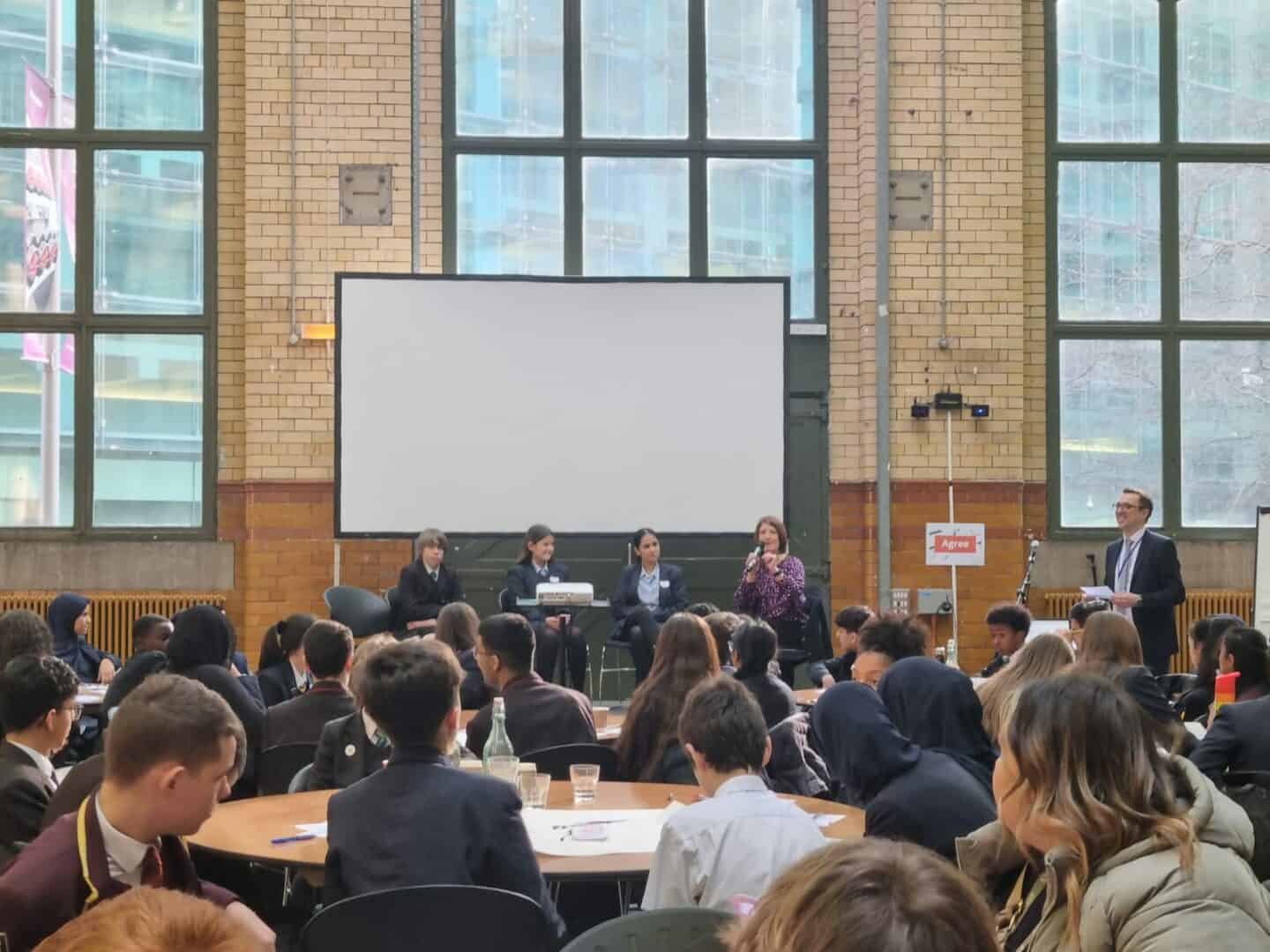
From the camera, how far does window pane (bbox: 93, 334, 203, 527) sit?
10.9 m

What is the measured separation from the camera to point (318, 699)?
5.34 m

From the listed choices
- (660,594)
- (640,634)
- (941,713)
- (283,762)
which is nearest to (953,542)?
(660,594)

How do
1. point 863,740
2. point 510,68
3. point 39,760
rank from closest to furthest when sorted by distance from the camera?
point 863,740 → point 39,760 → point 510,68

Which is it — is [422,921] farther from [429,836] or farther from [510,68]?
[510,68]

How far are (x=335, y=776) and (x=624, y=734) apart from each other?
0.93 m

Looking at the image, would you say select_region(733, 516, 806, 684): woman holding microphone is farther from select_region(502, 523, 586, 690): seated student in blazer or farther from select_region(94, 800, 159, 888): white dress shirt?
select_region(94, 800, 159, 888): white dress shirt

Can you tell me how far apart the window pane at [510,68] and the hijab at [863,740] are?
8.11 m

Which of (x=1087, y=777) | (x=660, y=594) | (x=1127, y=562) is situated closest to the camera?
(x=1087, y=777)

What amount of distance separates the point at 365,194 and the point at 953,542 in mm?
4610

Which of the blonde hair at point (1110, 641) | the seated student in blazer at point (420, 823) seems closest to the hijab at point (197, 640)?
the seated student in blazer at point (420, 823)

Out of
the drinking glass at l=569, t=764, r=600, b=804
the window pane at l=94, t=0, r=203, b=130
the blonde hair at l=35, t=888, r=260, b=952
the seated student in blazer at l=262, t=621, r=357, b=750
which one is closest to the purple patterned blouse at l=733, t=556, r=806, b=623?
the seated student in blazer at l=262, t=621, r=357, b=750

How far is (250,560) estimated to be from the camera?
34.6ft

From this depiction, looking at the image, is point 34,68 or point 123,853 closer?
point 123,853

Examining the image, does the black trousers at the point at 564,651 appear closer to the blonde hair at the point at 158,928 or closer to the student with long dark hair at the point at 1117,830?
the student with long dark hair at the point at 1117,830
